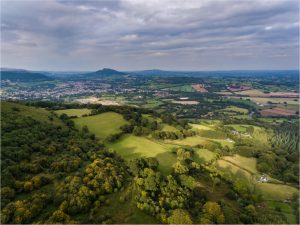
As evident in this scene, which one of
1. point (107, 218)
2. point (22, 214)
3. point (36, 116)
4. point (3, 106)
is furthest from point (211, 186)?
point (3, 106)

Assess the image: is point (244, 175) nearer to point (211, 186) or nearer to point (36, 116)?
point (211, 186)

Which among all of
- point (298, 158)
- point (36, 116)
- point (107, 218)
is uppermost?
point (36, 116)

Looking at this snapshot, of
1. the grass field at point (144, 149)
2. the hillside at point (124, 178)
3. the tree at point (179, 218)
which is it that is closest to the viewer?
the tree at point (179, 218)

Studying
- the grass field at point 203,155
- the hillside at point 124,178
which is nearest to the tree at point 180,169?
the hillside at point 124,178

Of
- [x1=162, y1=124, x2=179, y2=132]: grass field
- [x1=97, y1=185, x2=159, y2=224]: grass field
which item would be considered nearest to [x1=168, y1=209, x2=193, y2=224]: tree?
[x1=97, y1=185, x2=159, y2=224]: grass field

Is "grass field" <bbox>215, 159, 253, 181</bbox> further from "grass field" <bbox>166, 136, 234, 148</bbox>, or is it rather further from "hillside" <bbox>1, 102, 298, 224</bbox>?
"grass field" <bbox>166, 136, 234, 148</bbox>

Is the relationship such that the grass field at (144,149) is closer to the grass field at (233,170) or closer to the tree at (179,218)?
the grass field at (233,170)
